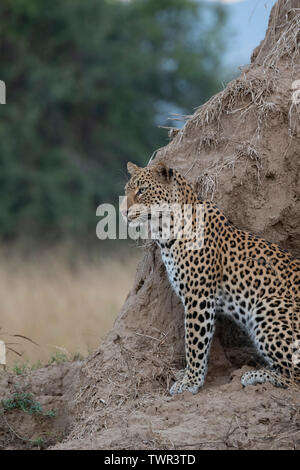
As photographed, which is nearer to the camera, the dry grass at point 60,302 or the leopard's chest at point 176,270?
the leopard's chest at point 176,270

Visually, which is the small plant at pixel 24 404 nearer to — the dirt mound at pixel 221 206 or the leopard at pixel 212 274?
the dirt mound at pixel 221 206

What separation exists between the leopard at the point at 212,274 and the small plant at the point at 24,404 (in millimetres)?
1401

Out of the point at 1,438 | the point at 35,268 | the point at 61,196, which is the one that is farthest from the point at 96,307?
the point at 61,196

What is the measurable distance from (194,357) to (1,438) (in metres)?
1.97

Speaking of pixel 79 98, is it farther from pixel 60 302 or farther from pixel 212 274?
pixel 212 274

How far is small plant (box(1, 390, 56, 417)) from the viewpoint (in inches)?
279

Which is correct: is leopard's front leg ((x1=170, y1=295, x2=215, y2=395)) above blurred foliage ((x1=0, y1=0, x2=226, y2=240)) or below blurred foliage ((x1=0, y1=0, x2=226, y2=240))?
below

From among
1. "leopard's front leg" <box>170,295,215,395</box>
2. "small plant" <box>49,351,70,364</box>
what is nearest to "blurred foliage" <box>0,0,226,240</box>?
"small plant" <box>49,351,70,364</box>

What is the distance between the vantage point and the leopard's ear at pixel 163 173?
21.8 feet

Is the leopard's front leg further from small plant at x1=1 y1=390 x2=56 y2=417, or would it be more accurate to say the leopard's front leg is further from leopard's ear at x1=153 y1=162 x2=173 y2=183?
small plant at x1=1 y1=390 x2=56 y2=417

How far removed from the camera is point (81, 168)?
24.6m

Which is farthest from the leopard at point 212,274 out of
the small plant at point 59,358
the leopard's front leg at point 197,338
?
the small plant at point 59,358

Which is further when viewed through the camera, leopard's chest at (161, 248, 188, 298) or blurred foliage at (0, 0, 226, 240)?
blurred foliage at (0, 0, 226, 240)
